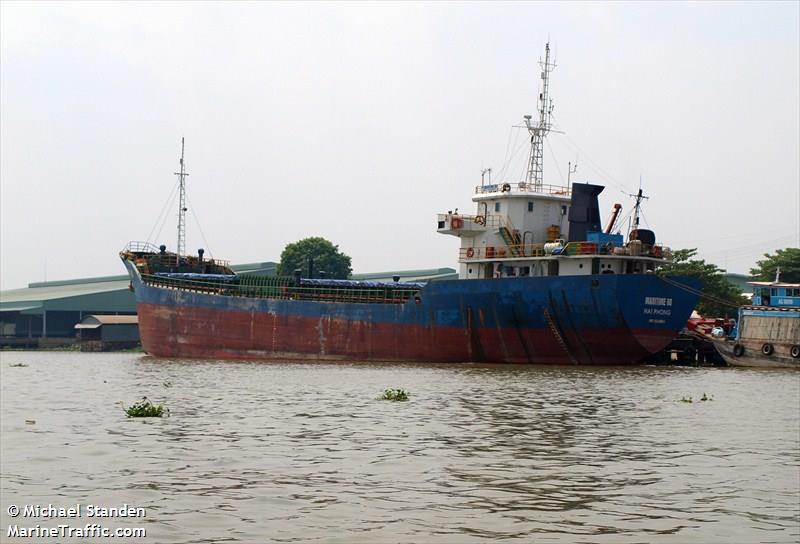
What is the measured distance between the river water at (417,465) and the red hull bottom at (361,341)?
12.4 metres

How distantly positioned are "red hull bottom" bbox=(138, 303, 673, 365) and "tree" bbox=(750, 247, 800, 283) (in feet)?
119

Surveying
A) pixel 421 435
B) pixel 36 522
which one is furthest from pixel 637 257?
pixel 36 522

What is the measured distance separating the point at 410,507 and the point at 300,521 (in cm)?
168

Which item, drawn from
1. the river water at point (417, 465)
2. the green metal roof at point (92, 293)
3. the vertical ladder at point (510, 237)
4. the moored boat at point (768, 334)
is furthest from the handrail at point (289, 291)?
the green metal roof at point (92, 293)

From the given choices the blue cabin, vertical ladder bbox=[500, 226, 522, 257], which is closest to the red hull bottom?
vertical ladder bbox=[500, 226, 522, 257]

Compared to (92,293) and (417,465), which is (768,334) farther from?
(92,293)

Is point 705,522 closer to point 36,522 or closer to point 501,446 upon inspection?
point 501,446

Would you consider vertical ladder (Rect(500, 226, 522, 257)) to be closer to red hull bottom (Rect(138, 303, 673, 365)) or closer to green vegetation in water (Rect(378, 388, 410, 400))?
red hull bottom (Rect(138, 303, 673, 365))

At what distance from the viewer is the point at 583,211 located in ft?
152

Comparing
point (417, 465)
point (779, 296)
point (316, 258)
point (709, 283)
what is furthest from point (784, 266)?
point (417, 465)

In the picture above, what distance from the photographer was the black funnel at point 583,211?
46031 mm

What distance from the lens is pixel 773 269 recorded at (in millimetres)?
76312

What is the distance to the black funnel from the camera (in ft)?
151

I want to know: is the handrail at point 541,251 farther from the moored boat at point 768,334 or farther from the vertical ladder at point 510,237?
the moored boat at point 768,334
